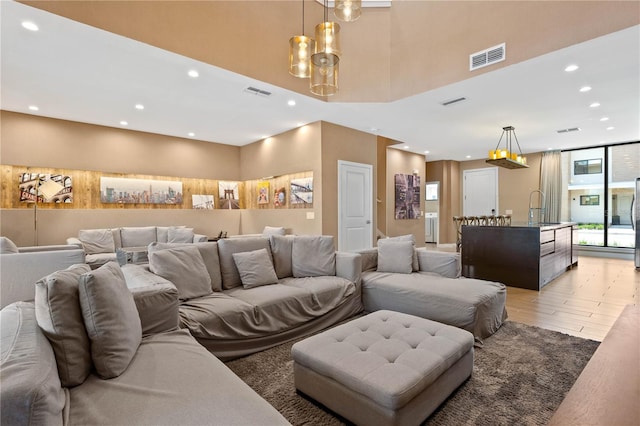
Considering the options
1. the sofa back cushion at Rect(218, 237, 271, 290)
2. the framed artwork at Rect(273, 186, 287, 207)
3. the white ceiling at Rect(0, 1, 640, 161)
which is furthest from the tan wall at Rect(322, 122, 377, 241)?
the sofa back cushion at Rect(218, 237, 271, 290)

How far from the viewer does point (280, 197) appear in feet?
22.1

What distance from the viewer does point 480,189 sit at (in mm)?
9891

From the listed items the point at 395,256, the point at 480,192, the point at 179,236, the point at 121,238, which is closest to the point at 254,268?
the point at 395,256

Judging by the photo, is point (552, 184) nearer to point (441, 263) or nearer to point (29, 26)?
point (441, 263)

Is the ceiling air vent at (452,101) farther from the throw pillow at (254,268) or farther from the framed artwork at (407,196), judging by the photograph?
the throw pillow at (254,268)

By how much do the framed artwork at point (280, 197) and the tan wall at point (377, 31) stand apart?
253 cm

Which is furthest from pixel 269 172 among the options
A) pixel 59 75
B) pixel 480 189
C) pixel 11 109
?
pixel 480 189

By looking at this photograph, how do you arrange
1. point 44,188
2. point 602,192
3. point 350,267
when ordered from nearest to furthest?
point 350,267 < point 44,188 < point 602,192

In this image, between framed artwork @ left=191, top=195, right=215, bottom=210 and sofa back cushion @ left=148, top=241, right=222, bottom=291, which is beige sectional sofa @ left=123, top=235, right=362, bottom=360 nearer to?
sofa back cushion @ left=148, top=241, right=222, bottom=291

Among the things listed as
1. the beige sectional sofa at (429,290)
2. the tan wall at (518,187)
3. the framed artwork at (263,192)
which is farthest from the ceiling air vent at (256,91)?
the tan wall at (518,187)

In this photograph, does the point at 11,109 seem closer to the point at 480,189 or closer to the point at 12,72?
the point at 12,72

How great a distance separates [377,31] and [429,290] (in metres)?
4.08

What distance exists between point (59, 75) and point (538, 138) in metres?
9.00

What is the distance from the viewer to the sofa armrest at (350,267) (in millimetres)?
3370
